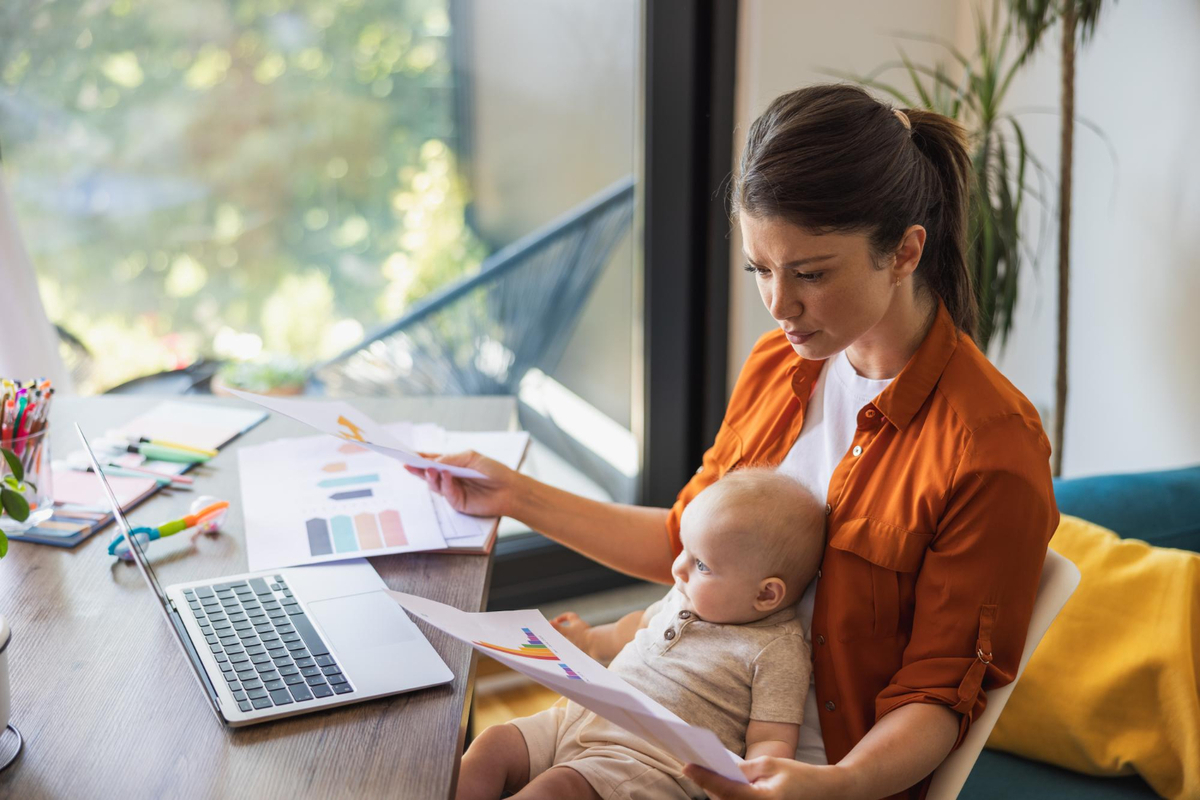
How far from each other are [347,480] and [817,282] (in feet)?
2.38

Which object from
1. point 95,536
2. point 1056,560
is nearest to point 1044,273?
point 1056,560

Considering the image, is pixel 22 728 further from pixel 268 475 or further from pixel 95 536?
pixel 268 475

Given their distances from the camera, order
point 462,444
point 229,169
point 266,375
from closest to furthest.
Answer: point 462,444 < point 229,169 < point 266,375

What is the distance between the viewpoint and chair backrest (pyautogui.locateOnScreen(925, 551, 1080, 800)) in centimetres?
107

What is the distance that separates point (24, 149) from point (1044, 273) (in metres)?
2.36

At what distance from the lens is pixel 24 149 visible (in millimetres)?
2227

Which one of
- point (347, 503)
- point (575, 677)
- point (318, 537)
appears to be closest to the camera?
point (575, 677)

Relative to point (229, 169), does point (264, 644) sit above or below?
below

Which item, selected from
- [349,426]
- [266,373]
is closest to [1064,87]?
[349,426]

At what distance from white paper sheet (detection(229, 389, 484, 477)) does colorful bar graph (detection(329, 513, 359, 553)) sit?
101 millimetres

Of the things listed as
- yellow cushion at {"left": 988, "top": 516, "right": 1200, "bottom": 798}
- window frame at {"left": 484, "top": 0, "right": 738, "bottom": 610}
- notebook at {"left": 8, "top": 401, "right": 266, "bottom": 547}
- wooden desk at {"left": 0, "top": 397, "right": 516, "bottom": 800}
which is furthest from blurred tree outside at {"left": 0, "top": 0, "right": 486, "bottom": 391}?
yellow cushion at {"left": 988, "top": 516, "right": 1200, "bottom": 798}

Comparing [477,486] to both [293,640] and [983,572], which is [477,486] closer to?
[293,640]

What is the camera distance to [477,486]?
4.59 feet

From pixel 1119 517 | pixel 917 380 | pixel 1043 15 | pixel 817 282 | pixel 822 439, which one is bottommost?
pixel 1119 517
